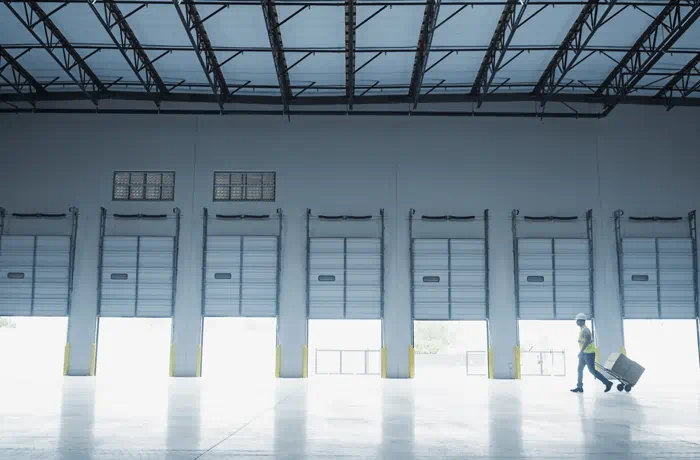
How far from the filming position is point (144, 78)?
85.1 feet

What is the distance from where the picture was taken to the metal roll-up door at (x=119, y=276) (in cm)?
2594

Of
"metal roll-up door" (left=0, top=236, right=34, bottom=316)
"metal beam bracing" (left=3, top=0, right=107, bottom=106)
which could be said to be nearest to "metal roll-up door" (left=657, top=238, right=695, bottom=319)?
"metal beam bracing" (left=3, top=0, right=107, bottom=106)

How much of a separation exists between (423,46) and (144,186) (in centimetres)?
1313

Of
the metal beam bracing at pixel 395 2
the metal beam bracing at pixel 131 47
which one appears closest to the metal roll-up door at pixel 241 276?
the metal beam bracing at pixel 131 47

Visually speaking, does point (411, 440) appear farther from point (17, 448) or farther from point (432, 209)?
point (432, 209)

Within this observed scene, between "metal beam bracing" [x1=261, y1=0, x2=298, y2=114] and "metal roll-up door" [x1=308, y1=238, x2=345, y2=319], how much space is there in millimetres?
5869

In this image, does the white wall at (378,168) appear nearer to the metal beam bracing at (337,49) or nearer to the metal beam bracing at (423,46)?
the metal beam bracing at (423,46)

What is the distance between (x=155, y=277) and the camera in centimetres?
2609

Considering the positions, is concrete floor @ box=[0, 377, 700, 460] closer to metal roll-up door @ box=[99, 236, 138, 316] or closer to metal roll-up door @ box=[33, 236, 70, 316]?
metal roll-up door @ box=[99, 236, 138, 316]

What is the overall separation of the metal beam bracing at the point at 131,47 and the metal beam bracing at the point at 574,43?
49.8 feet

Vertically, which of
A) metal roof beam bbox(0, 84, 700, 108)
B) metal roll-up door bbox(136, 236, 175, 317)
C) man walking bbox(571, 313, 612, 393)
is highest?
metal roof beam bbox(0, 84, 700, 108)

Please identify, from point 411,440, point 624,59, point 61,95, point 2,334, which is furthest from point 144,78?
point 411,440

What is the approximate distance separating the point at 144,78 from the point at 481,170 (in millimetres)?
14717

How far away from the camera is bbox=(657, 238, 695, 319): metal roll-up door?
2594 cm
